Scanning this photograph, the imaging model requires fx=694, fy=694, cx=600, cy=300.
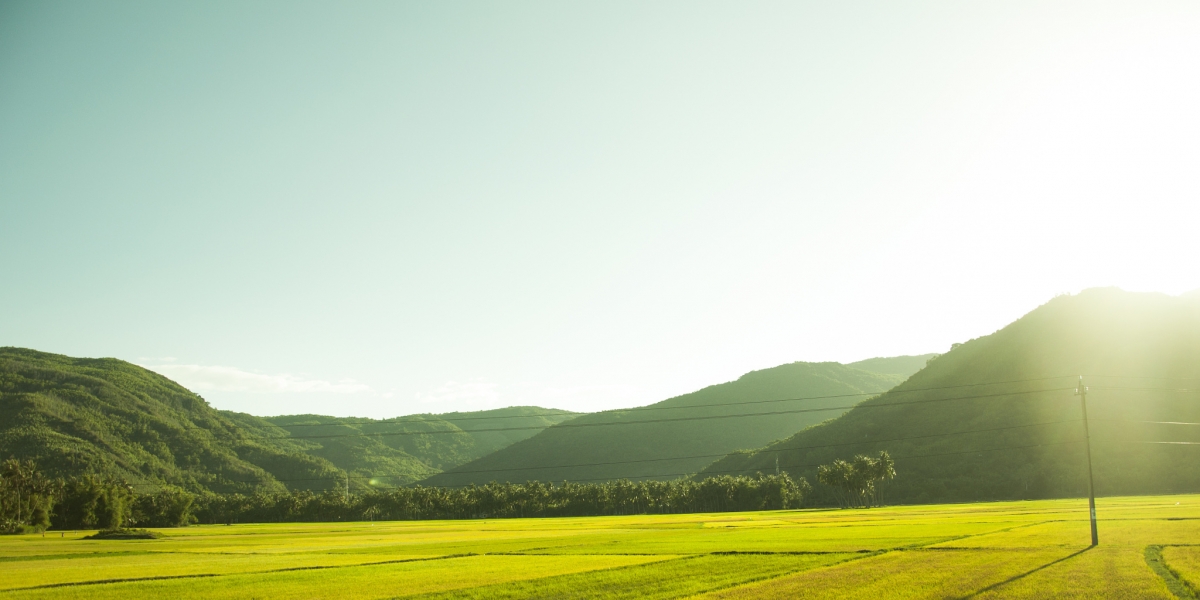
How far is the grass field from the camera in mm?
34031

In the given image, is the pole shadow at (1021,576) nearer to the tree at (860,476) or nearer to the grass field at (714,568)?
the grass field at (714,568)

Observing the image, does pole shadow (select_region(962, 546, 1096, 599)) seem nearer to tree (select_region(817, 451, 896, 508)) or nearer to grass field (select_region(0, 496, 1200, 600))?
grass field (select_region(0, 496, 1200, 600))

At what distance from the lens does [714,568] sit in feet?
149

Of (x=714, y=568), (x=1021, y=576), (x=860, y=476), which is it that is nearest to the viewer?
(x=1021, y=576)

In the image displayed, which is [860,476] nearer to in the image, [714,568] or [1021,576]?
[714,568]

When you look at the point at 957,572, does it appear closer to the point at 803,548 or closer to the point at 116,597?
the point at 803,548

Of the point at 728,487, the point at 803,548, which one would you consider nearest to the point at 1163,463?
the point at 728,487

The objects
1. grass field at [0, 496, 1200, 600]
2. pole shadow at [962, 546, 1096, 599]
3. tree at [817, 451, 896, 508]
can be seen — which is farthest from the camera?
tree at [817, 451, 896, 508]

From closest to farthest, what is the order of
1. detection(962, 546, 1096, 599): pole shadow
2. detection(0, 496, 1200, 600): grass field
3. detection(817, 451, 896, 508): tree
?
detection(962, 546, 1096, 599): pole shadow < detection(0, 496, 1200, 600): grass field < detection(817, 451, 896, 508): tree

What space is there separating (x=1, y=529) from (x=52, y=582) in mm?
127780

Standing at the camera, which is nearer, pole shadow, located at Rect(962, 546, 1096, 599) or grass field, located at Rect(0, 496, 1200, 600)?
pole shadow, located at Rect(962, 546, 1096, 599)

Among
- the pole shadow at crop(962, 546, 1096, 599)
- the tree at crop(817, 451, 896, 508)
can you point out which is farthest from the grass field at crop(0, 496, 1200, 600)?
the tree at crop(817, 451, 896, 508)

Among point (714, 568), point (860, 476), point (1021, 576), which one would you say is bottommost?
point (860, 476)

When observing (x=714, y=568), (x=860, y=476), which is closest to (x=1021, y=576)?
(x=714, y=568)
